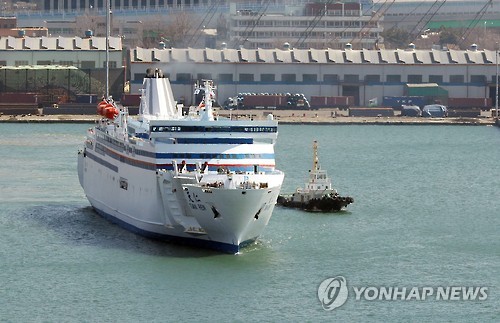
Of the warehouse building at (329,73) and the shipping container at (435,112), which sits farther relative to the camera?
the warehouse building at (329,73)

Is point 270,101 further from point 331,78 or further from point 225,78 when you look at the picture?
point 331,78

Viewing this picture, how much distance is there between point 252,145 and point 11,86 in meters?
88.7

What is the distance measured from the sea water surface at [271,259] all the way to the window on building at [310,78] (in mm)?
62476

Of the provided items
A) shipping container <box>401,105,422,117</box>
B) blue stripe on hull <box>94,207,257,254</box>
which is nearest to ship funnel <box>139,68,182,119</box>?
blue stripe on hull <box>94,207,257,254</box>

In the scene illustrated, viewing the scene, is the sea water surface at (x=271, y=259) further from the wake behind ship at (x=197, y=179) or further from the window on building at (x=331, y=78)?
the window on building at (x=331, y=78)

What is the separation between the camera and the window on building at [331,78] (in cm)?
15612

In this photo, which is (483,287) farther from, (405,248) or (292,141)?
(292,141)

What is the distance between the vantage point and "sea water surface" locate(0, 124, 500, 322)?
53.4 m

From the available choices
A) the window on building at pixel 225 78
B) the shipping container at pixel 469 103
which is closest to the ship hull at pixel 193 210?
the window on building at pixel 225 78

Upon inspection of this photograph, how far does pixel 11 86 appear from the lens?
5940 inches

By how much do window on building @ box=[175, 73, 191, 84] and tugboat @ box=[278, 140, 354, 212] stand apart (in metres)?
76.2

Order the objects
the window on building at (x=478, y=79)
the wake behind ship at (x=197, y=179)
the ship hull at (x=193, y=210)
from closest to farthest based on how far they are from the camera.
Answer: the ship hull at (x=193, y=210)
the wake behind ship at (x=197, y=179)
the window on building at (x=478, y=79)

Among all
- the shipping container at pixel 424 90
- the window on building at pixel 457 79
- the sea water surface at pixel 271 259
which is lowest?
the sea water surface at pixel 271 259

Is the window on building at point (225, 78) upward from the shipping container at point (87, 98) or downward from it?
upward
